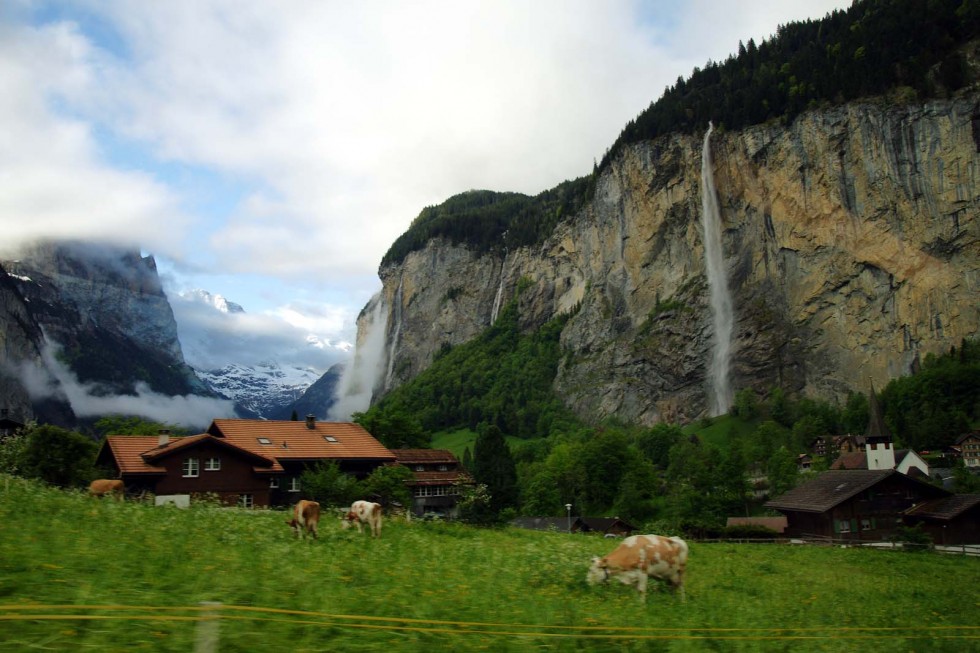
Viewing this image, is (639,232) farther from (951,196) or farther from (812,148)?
(951,196)

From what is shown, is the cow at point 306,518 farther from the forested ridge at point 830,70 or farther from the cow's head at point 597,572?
the forested ridge at point 830,70

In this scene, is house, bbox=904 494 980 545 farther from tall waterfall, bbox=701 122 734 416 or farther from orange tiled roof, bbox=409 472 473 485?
tall waterfall, bbox=701 122 734 416

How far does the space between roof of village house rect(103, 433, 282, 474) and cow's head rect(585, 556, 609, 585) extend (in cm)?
3158

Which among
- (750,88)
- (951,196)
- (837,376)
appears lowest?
(837,376)

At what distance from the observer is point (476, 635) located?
741 cm

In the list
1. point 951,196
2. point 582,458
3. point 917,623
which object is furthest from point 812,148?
point 917,623

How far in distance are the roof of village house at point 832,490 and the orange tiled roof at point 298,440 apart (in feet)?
99.8

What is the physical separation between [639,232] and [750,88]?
3664 centimetres

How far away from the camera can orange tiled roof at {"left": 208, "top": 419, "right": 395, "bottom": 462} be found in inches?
1688

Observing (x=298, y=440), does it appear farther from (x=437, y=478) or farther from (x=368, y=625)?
(x=368, y=625)

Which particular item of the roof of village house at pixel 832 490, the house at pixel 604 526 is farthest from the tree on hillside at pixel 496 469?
the roof of village house at pixel 832 490

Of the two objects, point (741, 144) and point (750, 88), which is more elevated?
point (750, 88)

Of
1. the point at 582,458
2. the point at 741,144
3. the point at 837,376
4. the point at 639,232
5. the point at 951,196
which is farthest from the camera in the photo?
the point at 639,232

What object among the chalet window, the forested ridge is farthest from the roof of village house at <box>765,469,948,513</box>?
the forested ridge
